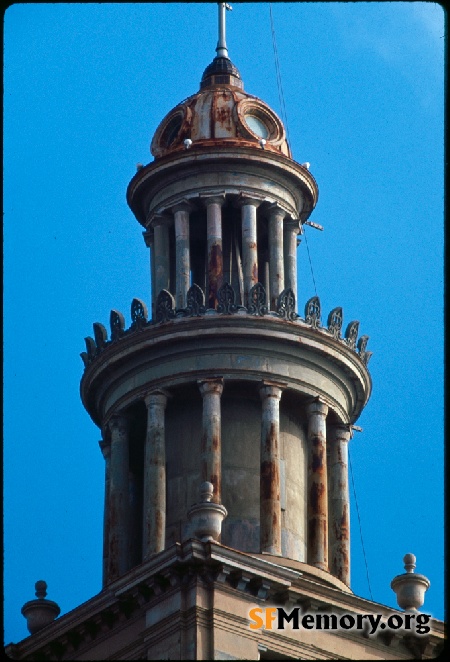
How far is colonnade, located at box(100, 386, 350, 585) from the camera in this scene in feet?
199

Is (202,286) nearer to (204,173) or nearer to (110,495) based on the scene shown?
(204,173)

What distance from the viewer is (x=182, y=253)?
65125 mm

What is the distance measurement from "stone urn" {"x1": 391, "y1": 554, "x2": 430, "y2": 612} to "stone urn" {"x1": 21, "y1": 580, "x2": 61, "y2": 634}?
360 inches

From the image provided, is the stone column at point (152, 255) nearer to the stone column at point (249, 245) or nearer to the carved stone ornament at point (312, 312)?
the stone column at point (249, 245)

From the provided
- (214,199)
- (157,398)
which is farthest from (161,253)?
(157,398)

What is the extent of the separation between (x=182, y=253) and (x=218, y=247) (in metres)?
1.16

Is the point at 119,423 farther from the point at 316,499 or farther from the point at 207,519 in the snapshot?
the point at 207,519

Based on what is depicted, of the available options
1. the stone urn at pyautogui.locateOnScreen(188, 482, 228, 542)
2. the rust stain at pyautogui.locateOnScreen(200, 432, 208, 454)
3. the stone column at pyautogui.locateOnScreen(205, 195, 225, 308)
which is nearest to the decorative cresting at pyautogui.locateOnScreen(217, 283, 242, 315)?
the stone column at pyautogui.locateOnScreen(205, 195, 225, 308)

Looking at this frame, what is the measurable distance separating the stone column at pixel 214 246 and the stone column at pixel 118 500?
4.38 m

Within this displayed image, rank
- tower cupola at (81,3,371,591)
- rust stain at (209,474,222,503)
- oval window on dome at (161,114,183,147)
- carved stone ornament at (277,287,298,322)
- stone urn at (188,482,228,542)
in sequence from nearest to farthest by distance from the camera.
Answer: stone urn at (188,482,228,542) → rust stain at (209,474,222,503) → tower cupola at (81,3,371,591) → carved stone ornament at (277,287,298,322) → oval window on dome at (161,114,183,147)

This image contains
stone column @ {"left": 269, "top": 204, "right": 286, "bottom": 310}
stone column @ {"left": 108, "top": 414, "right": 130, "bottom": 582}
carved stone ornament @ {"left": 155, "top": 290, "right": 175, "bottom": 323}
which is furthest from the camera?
stone column @ {"left": 269, "top": 204, "right": 286, "bottom": 310}

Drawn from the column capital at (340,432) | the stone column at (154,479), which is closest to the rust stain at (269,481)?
the stone column at (154,479)

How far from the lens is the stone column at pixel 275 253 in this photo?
6500 cm

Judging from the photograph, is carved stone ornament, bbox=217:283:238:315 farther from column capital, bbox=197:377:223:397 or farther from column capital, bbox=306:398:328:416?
column capital, bbox=306:398:328:416
